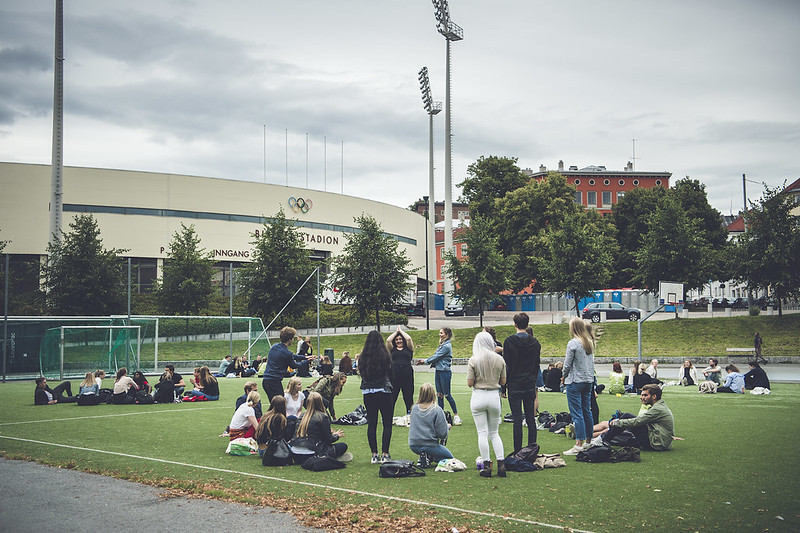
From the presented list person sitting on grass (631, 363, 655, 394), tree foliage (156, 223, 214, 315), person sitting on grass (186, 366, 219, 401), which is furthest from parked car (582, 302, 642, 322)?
person sitting on grass (186, 366, 219, 401)

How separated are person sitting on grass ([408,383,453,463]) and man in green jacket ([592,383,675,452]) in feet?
8.47

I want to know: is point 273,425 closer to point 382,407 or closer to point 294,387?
point 294,387

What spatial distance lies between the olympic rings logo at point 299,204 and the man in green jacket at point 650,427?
5611 cm

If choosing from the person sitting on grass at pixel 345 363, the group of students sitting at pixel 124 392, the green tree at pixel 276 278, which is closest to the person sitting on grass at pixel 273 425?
the group of students sitting at pixel 124 392

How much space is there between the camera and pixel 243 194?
60906mm

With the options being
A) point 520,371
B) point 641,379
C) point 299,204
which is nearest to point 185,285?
point 299,204

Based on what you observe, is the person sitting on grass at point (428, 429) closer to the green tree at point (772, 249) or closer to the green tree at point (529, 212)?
the green tree at point (772, 249)

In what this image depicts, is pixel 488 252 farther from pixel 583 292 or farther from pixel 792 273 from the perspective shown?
pixel 792 273

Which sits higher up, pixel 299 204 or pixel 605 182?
pixel 605 182

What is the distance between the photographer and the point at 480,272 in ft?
152

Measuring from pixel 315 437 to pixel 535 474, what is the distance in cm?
314

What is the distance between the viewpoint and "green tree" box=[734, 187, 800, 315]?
121 ft

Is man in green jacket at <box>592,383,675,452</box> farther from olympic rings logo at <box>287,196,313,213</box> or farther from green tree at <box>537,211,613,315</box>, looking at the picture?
olympic rings logo at <box>287,196,313,213</box>

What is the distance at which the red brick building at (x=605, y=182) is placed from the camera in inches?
3632
